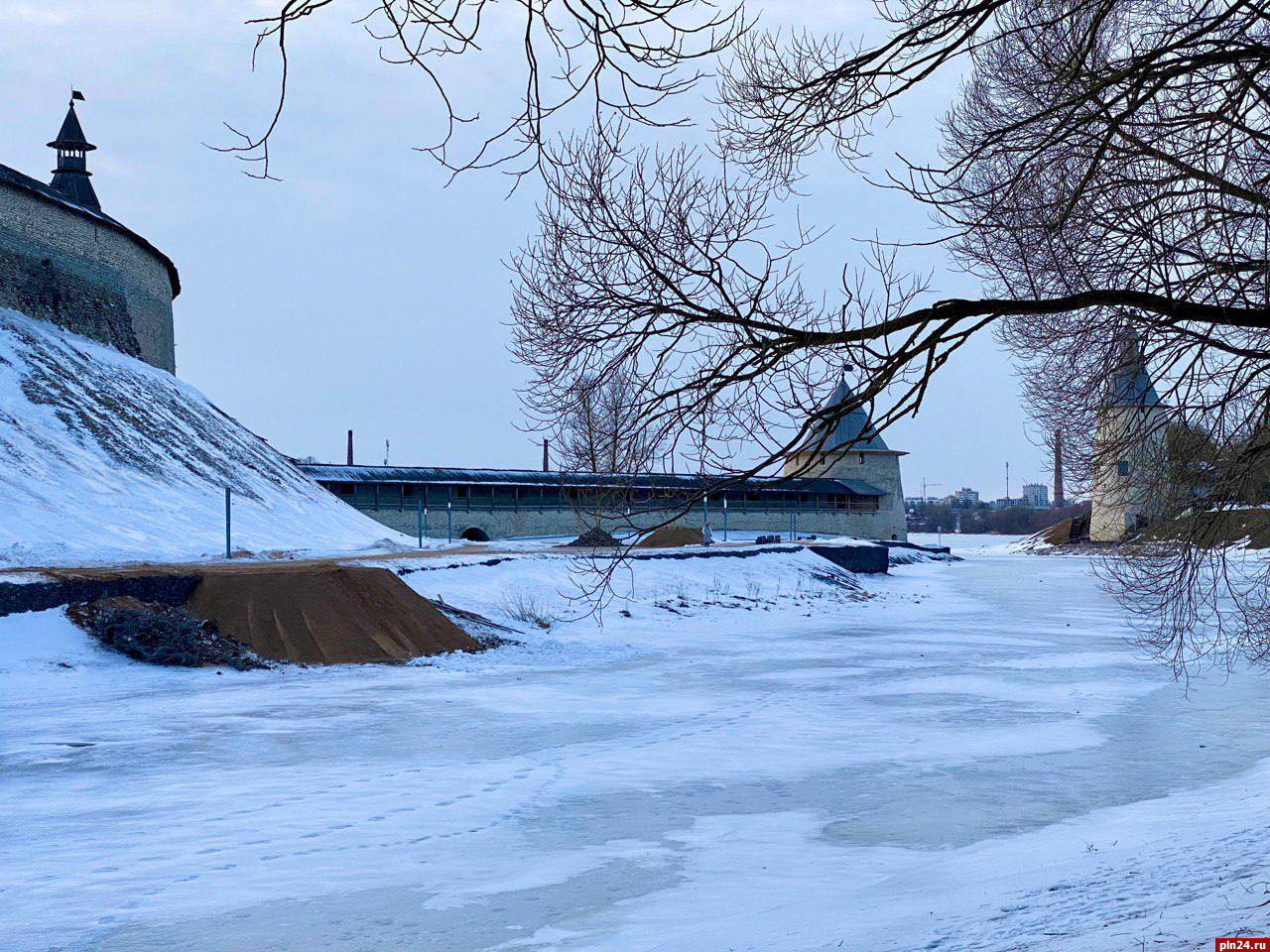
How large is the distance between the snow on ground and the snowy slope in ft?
33.4

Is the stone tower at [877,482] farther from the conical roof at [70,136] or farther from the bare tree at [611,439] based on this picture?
the bare tree at [611,439]

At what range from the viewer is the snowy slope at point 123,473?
24.9 m

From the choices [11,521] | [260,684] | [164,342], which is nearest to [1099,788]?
[260,684]

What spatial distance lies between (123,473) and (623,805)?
979 inches

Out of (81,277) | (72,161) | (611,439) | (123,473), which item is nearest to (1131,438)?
(611,439)

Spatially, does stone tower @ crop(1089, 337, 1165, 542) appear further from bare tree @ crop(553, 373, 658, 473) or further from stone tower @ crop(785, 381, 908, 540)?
stone tower @ crop(785, 381, 908, 540)

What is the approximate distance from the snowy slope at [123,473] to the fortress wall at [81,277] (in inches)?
33.7

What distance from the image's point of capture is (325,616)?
17.3m

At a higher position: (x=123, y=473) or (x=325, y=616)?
(x=123, y=473)

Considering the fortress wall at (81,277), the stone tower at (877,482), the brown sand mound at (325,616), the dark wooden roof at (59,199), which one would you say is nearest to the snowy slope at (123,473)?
the fortress wall at (81,277)

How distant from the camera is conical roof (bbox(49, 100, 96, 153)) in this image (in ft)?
188

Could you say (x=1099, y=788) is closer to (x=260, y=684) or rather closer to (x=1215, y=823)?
(x=1215, y=823)

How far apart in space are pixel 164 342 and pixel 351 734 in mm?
36764

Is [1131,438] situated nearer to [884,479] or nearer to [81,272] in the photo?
[81,272]
